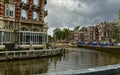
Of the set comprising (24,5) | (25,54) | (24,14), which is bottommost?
(25,54)

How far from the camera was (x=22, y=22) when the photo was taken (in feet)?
194

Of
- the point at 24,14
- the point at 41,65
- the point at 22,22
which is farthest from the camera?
the point at 24,14

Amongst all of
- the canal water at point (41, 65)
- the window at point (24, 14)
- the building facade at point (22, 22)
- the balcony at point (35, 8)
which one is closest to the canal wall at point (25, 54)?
the canal water at point (41, 65)

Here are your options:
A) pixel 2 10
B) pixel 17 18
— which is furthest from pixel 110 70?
pixel 17 18

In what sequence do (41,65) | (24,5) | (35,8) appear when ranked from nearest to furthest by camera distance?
(41,65) < (24,5) < (35,8)

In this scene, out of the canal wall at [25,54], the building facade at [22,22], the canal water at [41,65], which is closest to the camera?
the canal water at [41,65]

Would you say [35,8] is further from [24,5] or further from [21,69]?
[21,69]

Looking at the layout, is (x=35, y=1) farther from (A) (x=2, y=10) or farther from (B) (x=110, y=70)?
(B) (x=110, y=70)

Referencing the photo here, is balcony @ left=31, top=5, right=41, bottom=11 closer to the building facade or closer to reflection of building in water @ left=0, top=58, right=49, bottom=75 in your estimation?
the building facade

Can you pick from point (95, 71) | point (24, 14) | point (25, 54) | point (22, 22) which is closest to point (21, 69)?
point (25, 54)

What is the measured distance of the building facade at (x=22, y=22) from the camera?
178ft

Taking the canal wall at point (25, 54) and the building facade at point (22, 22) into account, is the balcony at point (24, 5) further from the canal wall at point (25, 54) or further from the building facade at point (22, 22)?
the canal wall at point (25, 54)

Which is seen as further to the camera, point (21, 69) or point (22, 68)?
point (22, 68)

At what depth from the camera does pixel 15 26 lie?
57.1 metres
